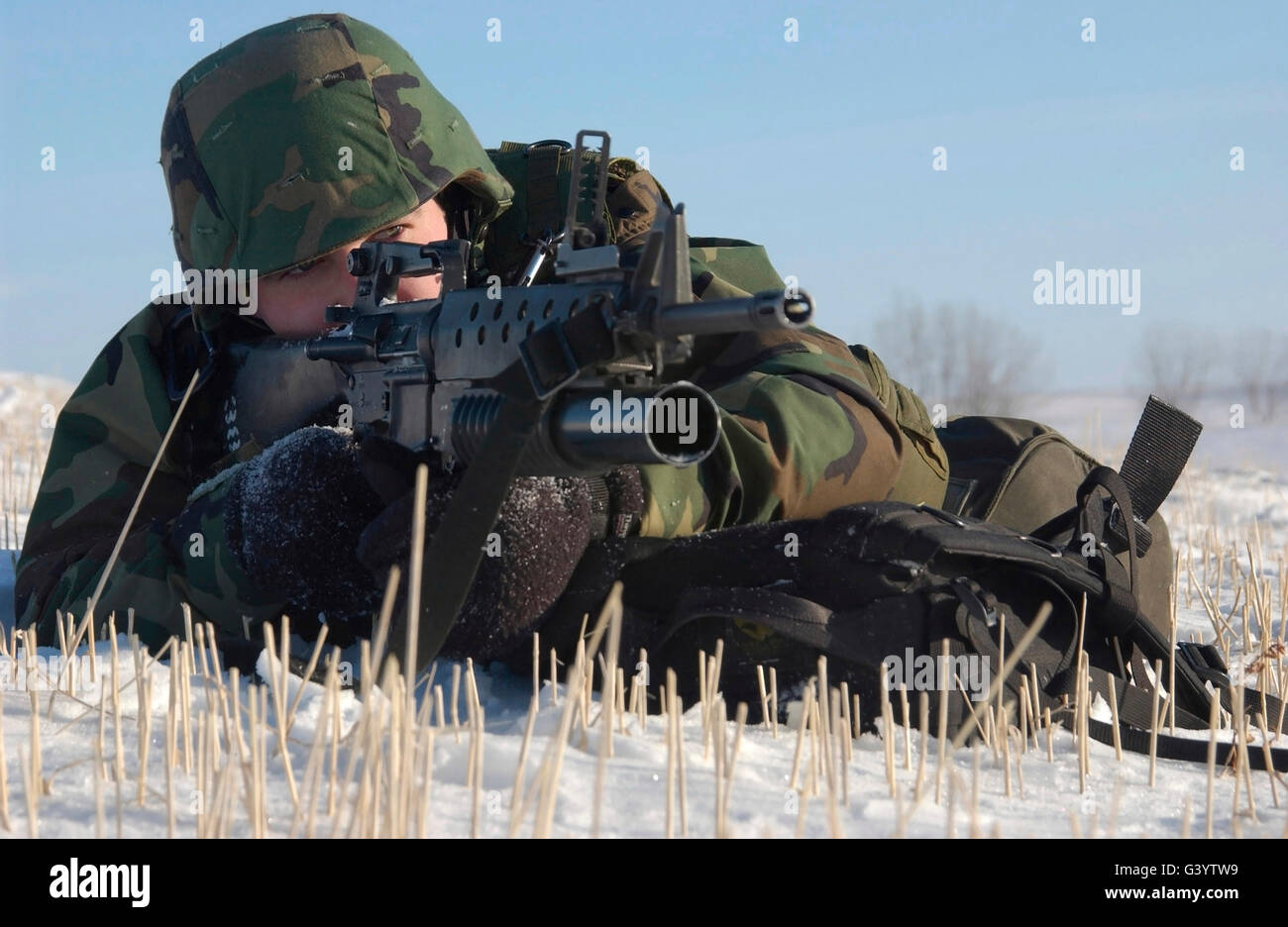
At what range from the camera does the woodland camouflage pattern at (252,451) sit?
2930 millimetres

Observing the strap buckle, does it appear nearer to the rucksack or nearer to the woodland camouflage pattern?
the rucksack

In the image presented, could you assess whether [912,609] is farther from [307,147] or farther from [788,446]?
[307,147]

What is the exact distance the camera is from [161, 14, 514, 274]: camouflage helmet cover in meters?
3.33

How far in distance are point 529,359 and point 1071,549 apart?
Result: 4.42 ft

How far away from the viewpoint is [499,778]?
2.10m

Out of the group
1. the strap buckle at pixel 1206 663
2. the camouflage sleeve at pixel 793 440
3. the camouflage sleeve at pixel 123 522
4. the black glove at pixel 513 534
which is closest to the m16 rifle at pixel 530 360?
the black glove at pixel 513 534

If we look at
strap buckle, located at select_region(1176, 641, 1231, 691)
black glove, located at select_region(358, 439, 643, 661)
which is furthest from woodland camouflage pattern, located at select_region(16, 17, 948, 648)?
strap buckle, located at select_region(1176, 641, 1231, 691)

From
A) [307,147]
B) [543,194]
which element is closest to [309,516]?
[307,147]

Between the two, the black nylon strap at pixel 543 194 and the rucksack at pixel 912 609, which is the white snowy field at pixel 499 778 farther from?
the black nylon strap at pixel 543 194

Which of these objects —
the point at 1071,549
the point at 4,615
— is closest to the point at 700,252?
the point at 1071,549

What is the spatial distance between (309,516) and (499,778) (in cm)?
84

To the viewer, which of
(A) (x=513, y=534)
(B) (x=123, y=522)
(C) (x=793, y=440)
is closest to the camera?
(A) (x=513, y=534)
